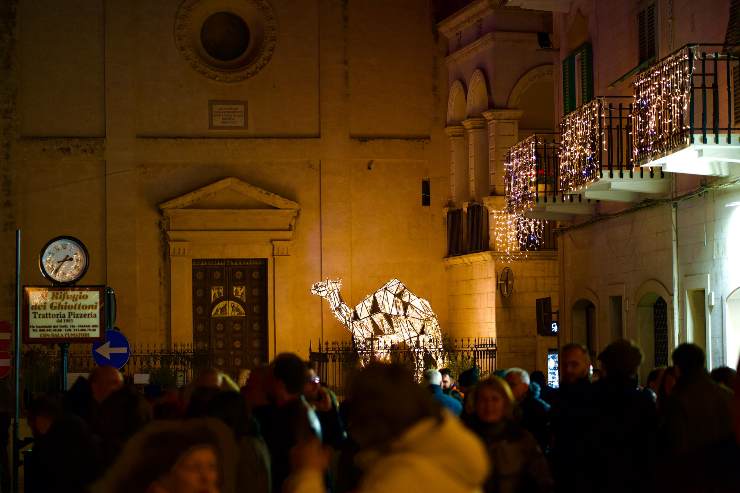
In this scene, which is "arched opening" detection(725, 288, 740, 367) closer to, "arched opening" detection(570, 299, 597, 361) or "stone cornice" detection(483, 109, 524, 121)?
"arched opening" detection(570, 299, 597, 361)

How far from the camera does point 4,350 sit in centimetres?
1828

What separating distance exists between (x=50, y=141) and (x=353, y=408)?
29109 mm

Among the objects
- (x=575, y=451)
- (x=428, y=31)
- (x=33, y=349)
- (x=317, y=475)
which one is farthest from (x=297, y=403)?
(x=428, y=31)

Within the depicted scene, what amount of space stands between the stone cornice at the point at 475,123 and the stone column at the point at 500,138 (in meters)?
0.68

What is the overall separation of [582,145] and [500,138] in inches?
392

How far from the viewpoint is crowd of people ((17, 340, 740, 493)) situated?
4.49 metres

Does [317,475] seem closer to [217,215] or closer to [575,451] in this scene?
[575,451]

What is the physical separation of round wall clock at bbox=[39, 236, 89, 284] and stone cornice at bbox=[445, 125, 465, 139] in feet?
48.5

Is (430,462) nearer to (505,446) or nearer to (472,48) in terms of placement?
(505,446)

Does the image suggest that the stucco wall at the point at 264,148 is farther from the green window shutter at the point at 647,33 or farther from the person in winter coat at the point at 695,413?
the person in winter coat at the point at 695,413

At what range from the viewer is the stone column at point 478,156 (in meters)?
31.0

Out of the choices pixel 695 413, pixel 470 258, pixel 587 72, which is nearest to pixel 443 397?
pixel 695 413

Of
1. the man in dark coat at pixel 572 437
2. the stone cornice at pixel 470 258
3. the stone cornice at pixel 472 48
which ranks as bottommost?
the man in dark coat at pixel 572 437

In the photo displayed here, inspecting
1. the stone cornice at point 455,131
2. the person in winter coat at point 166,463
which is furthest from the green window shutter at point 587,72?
the person in winter coat at point 166,463
